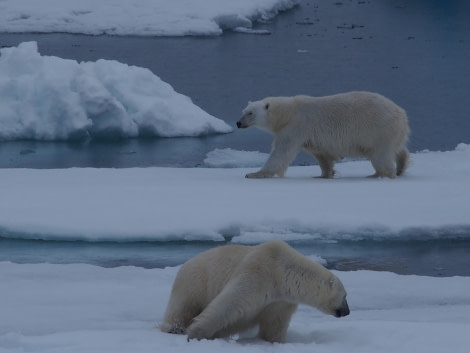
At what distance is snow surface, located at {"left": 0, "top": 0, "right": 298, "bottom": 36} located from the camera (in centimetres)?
2238

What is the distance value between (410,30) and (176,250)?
17.0 meters

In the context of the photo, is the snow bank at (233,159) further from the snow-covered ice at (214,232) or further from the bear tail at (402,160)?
the bear tail at (402,160)

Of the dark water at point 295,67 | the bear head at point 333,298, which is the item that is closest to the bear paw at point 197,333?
the bear head at point 333,298

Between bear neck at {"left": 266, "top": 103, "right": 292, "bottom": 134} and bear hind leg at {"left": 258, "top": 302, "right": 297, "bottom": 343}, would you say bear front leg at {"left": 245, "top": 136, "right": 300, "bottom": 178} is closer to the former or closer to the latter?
bear neck at {"left": 266, "top": 103, "right": 292, "bottom": 134}

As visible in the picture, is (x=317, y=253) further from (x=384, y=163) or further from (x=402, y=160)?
(x=402, y=160)

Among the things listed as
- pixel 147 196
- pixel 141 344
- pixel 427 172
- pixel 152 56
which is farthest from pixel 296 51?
→ pixel 141 344

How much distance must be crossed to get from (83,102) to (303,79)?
5913mm

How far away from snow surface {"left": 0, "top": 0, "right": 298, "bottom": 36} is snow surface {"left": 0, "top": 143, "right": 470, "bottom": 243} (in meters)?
14.2

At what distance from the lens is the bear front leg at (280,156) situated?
8.57 m

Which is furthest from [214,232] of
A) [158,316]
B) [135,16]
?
[135,16]

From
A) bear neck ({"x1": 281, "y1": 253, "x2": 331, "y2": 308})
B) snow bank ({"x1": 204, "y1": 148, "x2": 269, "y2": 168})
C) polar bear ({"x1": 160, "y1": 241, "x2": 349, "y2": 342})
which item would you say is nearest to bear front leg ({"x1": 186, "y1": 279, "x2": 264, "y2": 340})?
polar bear ({"x1": 160, "y1": 241, "x2": 349, "y2": 342})

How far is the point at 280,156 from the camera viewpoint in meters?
8.58

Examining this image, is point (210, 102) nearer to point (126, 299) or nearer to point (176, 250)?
point (176, 250)

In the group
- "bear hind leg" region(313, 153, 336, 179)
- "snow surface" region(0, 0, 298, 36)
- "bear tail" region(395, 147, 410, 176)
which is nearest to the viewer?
"bear hind leg" region(313, 153, 336, 179)
